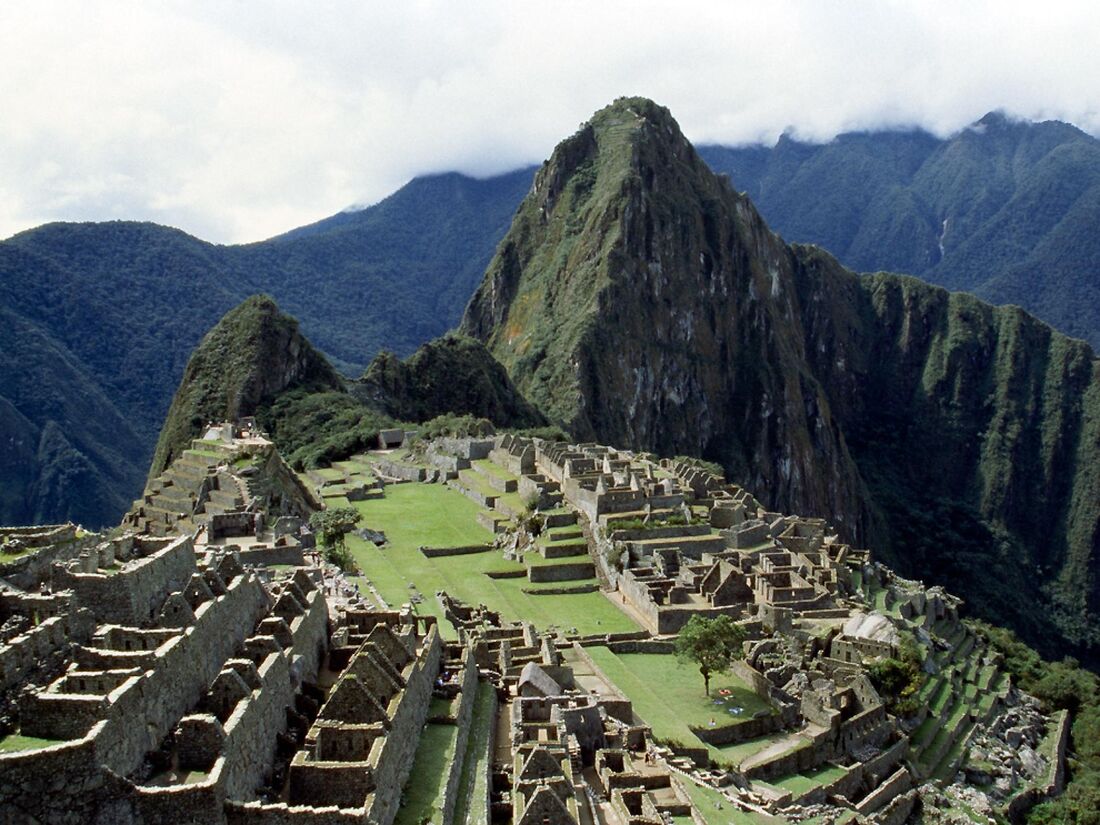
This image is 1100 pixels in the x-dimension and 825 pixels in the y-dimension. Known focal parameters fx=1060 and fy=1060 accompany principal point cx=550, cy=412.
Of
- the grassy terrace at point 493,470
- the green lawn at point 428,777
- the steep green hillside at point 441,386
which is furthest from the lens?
the steep green hillside at point 441,386

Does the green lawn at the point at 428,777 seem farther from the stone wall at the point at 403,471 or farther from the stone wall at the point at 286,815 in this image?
the stone wall at the point at 403,471

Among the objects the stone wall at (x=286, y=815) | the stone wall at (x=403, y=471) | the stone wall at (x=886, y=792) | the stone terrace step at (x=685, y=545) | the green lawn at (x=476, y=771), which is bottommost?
the stone wall at (x=886, y=792)

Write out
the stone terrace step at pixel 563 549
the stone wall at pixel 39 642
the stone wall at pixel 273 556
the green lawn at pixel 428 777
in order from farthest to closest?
the stone terrace step at pixel 563 549 → the stone wall at pixel 273 556 → the green lawn at pixel 428 777 → the stone wall at pixel 39 642

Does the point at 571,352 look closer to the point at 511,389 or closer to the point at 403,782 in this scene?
the point at 511,389

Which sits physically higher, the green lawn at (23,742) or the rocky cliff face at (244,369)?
the rocky cliff face at (244,369)

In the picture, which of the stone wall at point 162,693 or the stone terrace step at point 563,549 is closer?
the stone wall at point 162,693

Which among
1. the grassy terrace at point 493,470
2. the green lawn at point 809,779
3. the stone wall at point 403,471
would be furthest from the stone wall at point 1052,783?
the stone wall at point 403,471
